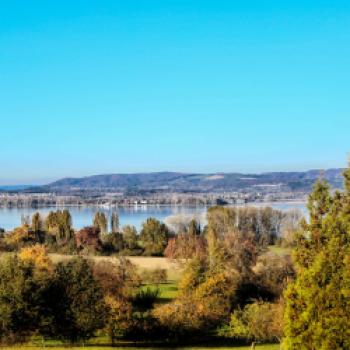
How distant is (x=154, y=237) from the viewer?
56.6 meters

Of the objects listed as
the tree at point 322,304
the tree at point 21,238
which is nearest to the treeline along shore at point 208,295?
the tree at point 322,304

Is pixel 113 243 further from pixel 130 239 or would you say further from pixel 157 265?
pixel 157 265

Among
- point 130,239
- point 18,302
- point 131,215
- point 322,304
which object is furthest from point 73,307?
point 131,215

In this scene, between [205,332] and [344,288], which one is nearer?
[344,288]

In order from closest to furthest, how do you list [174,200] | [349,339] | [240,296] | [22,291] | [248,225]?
[349,339] → [22,291] → [240,296] → [248,225] → [174,200]

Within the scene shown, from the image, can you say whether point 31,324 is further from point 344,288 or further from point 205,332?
point 344,288

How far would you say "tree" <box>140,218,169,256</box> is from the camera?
55.0 metres

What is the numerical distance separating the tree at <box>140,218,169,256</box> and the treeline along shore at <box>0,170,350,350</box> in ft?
32.1

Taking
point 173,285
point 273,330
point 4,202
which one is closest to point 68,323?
point 273,330

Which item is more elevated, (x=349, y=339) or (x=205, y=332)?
(x=349, y=339)

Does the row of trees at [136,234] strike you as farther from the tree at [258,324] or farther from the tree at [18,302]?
the tree at [18,302]

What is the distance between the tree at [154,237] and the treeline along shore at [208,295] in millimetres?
9780

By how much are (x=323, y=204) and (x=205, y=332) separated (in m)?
10.2

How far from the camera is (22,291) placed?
72.4ft
